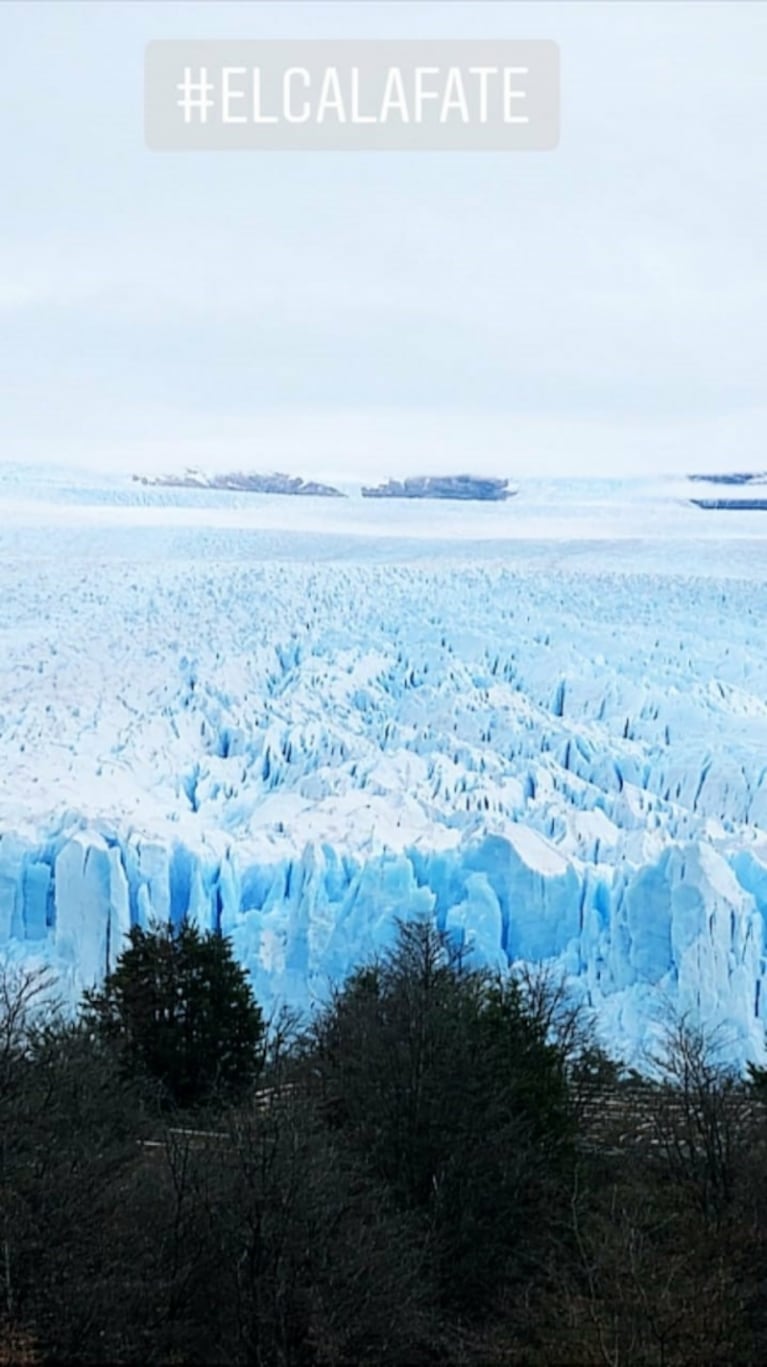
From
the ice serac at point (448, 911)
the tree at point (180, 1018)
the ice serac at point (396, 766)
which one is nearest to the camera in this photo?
→ the tree at point (180, 1018)

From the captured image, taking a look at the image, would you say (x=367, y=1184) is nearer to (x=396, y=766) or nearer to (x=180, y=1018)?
(x=180, y=1018)

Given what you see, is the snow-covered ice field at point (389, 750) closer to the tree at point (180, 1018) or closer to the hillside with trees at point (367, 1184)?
the hillside with trees at point (367, 1184)

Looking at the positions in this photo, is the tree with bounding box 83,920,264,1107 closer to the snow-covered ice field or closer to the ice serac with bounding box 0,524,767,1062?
the ice serac with bounding box 0,524,767,1062

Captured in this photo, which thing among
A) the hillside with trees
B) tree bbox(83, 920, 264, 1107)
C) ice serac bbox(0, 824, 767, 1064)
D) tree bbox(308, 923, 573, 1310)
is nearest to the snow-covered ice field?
ice serac bbox(0, 824, 767, 1064)

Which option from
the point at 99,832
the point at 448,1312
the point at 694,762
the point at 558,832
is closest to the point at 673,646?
the point at 694,762

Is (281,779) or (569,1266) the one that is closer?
(569,1266)

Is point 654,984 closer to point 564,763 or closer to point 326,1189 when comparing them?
point 564,763

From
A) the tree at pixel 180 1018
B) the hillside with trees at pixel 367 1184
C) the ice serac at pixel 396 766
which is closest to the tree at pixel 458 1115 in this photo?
the hillside with trees at pixel 367 1184
